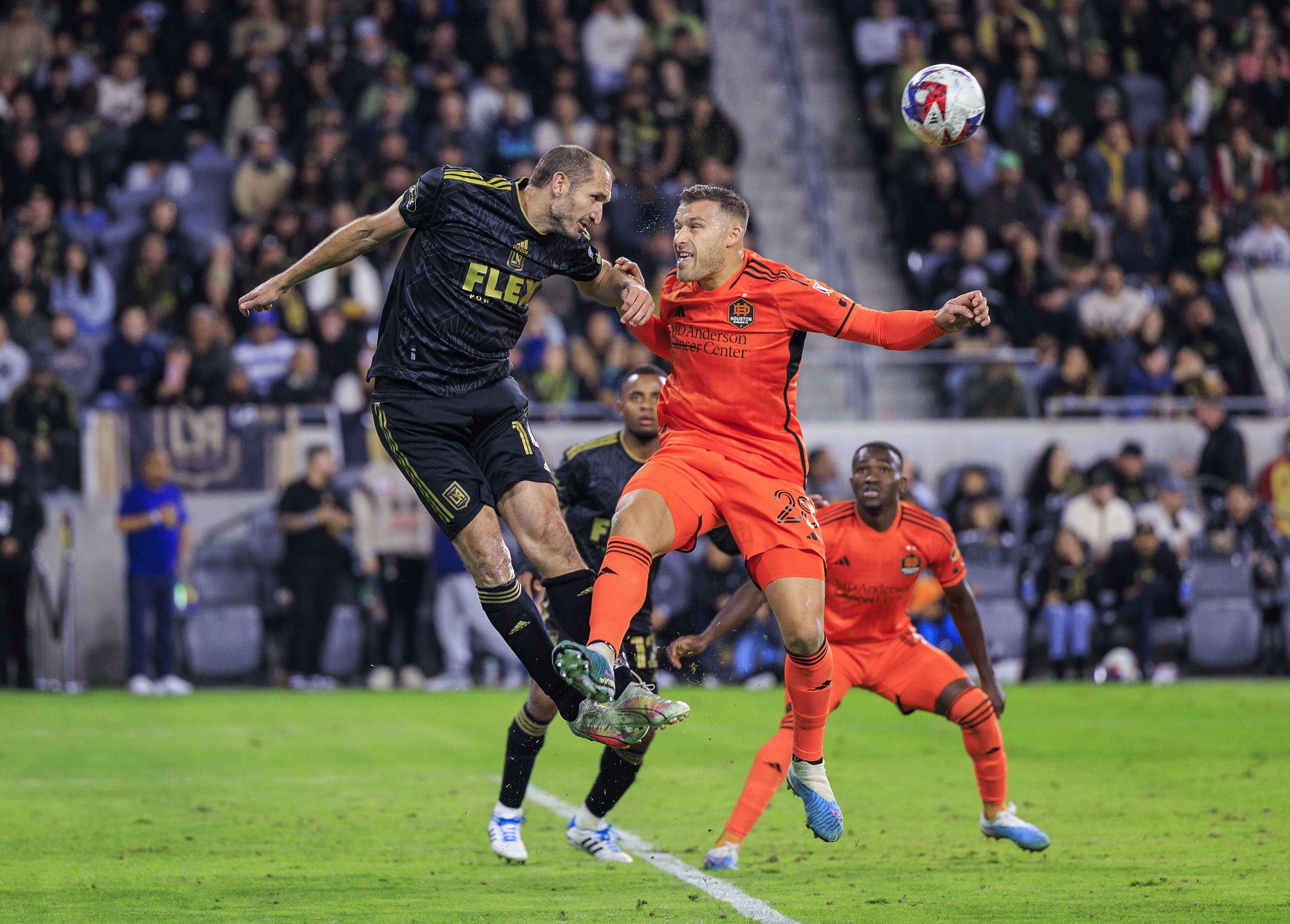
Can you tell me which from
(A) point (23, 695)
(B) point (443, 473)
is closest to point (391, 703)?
(A) point (23, 695)

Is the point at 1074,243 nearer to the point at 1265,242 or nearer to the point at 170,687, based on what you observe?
the point at 1265,242

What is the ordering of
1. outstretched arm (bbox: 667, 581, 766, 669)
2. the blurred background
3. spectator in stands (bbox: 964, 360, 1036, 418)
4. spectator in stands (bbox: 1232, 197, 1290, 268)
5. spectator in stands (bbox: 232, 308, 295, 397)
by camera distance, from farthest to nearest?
spectator in stands (bbox: 1232, 197, 1290, 268), spectator in stands (bbox: 964, 360, 1036, 418), spectator in stands (bbox: 232, 308, 295, 397), the blurred background, outstretched arm (bbox: 667, 581, 766, 669)

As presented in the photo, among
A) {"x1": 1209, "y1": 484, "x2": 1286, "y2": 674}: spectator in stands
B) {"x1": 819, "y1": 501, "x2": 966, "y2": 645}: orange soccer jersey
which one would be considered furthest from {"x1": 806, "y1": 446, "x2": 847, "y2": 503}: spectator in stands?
{"x1": 819, "y1": 501, "x2": 966, "y2": 645}: orange soccer jersey

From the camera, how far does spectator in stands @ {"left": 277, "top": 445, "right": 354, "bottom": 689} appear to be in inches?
609

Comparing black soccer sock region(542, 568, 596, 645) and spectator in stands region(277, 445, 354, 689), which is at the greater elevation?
black soccer sock region(542, 568, 596, 645)

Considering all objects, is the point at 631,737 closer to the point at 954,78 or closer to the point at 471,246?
the point at 471,246

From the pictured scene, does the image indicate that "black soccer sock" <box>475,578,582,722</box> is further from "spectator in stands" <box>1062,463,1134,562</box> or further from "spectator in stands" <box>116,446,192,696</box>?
"spectator in stands" <box>1062,463,1134,562</box>

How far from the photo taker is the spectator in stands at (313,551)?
50.8 ft

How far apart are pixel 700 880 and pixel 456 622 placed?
9.09m

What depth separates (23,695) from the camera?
15.1 m

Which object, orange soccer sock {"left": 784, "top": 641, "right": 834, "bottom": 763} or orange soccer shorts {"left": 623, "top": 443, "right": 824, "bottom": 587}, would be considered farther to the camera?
orange soccer sock {"left": 784, "top": 641, "right": 834, "bottom": 763}

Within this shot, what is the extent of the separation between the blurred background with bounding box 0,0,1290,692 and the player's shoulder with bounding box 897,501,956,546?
7.45 metres

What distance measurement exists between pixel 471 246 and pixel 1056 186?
14737 mm

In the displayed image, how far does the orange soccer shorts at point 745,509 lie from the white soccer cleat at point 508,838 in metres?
1.86
